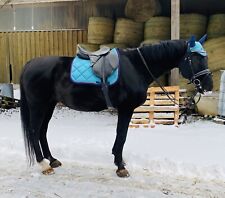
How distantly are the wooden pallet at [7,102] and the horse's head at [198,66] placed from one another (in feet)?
20.4

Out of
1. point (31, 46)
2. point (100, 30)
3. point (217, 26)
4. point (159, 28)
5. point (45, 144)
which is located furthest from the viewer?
point (31, 46)

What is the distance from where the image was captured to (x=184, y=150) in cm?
532

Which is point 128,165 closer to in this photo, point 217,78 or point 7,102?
point 217,78

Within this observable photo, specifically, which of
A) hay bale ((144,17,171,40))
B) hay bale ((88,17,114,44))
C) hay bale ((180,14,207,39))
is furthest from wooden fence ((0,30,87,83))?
hay bale ((180,14,207,39))

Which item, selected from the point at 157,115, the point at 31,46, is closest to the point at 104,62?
the point at 157,115

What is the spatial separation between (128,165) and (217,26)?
5418 millimetres

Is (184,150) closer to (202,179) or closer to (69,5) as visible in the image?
(202,179)

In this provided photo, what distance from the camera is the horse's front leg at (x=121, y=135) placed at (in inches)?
167

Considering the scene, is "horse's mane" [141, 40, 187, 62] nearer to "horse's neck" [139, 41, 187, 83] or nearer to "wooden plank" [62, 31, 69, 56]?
"horse's neck" [139, 41, 187, 83]

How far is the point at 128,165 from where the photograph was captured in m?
4.72

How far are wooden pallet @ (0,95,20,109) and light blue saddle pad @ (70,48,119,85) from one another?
539 cm

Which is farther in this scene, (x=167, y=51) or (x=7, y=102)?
(x=7, y=102)

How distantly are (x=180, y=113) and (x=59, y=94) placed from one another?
13.1 feet

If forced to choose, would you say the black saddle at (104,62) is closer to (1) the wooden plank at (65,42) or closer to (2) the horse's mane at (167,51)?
(2) the horse's mane at (167,51)
